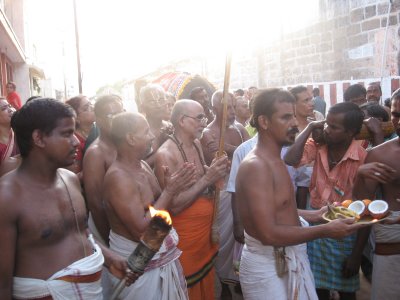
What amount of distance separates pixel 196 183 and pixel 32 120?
67.2 inches

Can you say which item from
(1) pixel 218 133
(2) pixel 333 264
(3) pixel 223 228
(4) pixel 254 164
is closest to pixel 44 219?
(4) pixel 254 164

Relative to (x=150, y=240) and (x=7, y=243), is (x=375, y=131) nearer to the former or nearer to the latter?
(x=150, y=240)

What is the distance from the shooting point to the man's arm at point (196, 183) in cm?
374

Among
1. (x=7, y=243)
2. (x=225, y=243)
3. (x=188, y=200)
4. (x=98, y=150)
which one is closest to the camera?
(x=7, y=243)

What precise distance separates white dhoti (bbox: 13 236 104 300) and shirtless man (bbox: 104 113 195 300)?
1.46 feet

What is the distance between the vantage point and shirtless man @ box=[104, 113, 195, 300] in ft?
10.0

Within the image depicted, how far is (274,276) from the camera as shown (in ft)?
9.75

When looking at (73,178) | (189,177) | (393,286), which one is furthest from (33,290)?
(393,286)

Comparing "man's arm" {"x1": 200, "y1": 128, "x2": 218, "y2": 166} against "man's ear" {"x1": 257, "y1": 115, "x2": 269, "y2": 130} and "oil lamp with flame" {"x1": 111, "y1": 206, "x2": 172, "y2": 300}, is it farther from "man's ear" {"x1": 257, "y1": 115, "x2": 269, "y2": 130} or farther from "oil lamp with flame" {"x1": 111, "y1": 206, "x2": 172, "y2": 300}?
"oil lamp with flame" {"x1": 111, "y1": 206, "x2": 172, "y2": 300}

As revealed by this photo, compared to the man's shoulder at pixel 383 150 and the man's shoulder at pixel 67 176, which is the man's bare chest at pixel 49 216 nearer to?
the man's shoulder at pixel 67 176

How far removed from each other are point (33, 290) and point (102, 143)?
1.97m

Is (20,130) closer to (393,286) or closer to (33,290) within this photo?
(33,290)

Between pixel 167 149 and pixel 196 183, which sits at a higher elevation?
pixel 167 149

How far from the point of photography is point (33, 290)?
7.69 feet
